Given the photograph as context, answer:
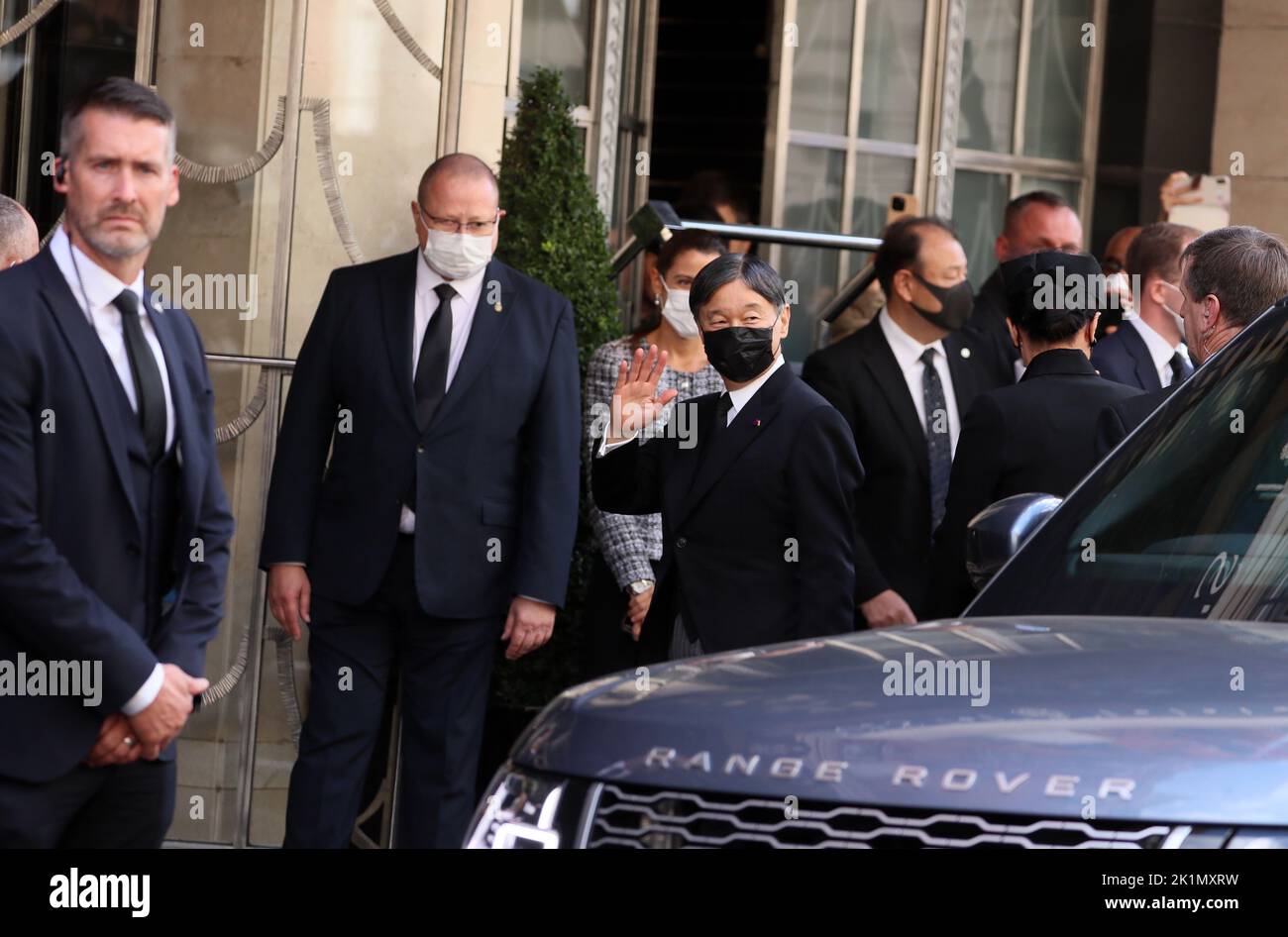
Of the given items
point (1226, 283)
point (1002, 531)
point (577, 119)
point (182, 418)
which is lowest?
point (1002, 531)

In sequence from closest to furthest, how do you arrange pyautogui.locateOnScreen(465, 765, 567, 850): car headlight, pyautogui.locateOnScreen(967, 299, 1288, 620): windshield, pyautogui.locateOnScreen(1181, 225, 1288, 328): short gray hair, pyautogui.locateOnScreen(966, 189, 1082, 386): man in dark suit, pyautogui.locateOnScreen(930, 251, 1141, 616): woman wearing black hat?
1. pyautogui.locateOnScreen(465, 765, 567, 850): car headlight
2. pyautogui.locateOnScreen(967, 299, 1288, 620): windshield
3. pyautogui.locateOnScreen(1181, 225, 1288, 328): short gray hair
4. pyautogui.locateOnScreen(930, 251, 1141, 616): woman wearing black hat
5. pyautogui.locateOnScreen(966, 189, 1082, 386): man in dark suit

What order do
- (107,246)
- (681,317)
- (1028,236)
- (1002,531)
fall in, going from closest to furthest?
(1002,531)
(107,246)
(681,317)
(1028,236)

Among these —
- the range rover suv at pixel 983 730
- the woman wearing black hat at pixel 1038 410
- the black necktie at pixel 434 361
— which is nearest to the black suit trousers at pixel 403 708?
the black necktie at pixel 434 361

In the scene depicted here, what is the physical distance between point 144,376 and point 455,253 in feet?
7.50

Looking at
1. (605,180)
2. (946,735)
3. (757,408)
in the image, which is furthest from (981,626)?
(605,180)

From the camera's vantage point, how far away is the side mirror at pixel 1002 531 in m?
3.68

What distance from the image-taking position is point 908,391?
6.84 m

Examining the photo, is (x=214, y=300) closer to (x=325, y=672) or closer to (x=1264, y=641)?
(x=325, y=672)

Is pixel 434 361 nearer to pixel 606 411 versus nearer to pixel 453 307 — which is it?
pixel 453 307

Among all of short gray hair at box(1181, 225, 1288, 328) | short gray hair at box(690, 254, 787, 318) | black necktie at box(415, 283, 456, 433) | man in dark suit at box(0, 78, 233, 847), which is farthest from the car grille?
black necktie at box(415, 283, 456, 433)

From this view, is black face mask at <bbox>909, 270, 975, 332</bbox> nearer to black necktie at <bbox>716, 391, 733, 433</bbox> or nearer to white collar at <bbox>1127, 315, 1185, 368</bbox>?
white collar at <bbox>1127, 315, 1185, 368</bbox>

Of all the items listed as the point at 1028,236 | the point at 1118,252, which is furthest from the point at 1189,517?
the point at 1118,252

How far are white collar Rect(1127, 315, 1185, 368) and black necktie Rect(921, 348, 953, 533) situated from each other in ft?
2.32

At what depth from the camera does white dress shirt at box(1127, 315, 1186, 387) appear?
6816mm
